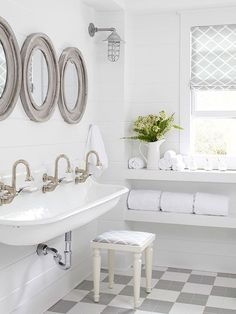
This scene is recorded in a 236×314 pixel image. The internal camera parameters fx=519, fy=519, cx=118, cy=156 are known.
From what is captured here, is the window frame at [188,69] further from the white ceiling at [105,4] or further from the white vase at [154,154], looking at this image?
the white ceiling at [105,4]

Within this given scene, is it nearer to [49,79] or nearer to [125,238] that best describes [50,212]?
[125,238]

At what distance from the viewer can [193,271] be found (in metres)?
4.84

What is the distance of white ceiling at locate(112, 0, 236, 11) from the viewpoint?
453cm

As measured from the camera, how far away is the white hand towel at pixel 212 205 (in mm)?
4539

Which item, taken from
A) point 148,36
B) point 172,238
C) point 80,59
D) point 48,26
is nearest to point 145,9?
point 148,36

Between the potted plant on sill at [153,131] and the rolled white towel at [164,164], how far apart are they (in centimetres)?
4

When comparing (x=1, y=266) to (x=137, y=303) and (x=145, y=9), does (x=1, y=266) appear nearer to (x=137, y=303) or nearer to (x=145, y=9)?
(x=137, y=303)

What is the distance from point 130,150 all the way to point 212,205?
98cm

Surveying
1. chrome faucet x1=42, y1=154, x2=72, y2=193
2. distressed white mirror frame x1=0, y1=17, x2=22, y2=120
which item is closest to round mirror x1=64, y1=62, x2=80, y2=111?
chrome faucet x1=42, y1=154, x2=72, y2=193

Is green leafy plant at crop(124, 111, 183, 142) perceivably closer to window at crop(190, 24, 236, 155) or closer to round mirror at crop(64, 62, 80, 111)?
window at crop(190, 24, 236, 155)

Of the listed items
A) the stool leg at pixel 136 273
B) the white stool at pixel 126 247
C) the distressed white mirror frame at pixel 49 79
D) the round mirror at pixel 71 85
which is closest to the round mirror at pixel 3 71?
the distressed white mirror frame at pixel 49 79

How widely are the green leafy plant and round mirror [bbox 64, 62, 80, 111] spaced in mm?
738

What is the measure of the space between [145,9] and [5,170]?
2291 mm

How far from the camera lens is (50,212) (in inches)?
140
